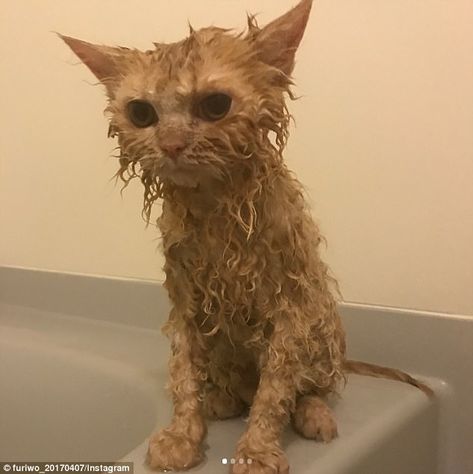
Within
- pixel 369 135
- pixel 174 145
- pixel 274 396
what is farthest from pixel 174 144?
pixel 369 135

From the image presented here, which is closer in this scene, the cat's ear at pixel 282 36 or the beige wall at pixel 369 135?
the cat's ear at pixel 282 36

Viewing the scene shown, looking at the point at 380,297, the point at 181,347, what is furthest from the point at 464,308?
the point at 181,347

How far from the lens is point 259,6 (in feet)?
2.93

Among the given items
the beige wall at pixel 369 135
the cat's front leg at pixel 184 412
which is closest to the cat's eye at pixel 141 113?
the cat's front leg at pixel 184 412

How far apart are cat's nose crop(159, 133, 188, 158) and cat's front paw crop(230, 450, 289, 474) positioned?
0.26 meters

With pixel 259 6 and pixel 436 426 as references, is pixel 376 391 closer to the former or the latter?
pixel 436 426

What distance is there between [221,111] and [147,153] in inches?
2.6

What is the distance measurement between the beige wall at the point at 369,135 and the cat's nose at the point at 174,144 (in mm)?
389

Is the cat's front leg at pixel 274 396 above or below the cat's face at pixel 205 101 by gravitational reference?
below

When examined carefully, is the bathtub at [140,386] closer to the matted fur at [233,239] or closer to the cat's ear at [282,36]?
the matted fur at [233,239]

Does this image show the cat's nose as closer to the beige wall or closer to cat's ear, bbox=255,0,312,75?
cat's ear, bbox=255,0,312,75

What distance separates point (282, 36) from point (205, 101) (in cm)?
9

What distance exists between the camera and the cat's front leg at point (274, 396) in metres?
0.60

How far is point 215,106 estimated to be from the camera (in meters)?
0.52
